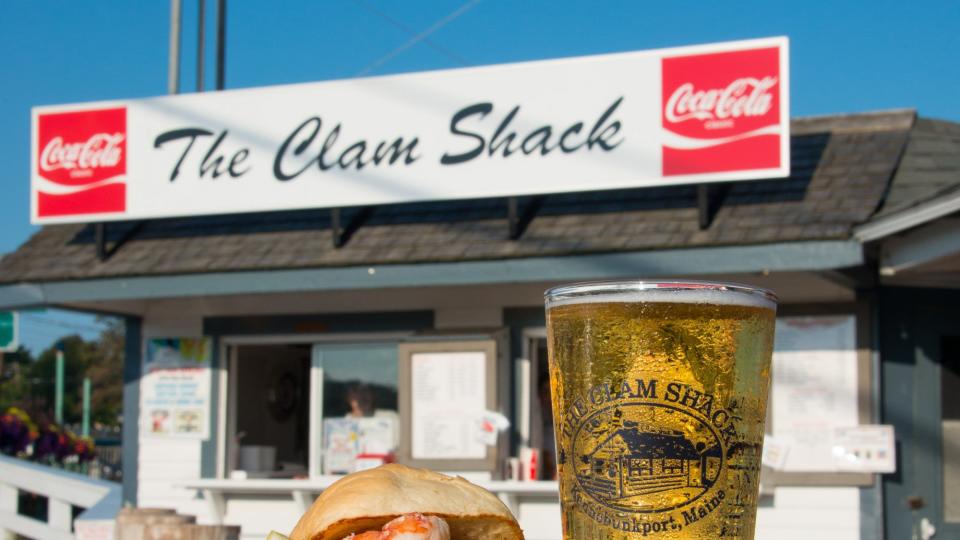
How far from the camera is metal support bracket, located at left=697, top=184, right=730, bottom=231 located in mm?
7578

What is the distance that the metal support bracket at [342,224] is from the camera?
336 inches

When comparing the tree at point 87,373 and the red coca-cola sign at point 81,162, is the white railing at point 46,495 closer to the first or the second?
the red coca-cola sign at point 81,162

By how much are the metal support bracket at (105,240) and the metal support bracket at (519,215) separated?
3.21 m

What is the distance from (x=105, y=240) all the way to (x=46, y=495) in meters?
1.98

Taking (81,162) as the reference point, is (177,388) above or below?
below

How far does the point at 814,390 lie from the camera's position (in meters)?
8.19

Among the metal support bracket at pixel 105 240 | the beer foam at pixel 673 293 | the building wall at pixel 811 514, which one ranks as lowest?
the building wall at pixel 811 514

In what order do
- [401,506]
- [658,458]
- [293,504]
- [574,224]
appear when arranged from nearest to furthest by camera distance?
[658,458] → [401,506] → [574,224] → [293,504]

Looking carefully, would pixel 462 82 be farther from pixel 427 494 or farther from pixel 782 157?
pixel 427 494

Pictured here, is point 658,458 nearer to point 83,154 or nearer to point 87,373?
point 83,154

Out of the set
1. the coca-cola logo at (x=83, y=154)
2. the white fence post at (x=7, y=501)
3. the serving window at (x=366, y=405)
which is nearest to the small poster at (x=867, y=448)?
the serving window at (x=366, y=405)

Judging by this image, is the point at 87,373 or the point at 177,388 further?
the point at 87,373

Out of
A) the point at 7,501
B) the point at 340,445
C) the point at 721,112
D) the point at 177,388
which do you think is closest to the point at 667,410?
the point at 721,112

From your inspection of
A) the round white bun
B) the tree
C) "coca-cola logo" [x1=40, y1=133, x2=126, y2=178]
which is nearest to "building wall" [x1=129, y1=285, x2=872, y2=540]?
"coca-cola logo" [x1=40, y1=133, x2=126, y2=178]
